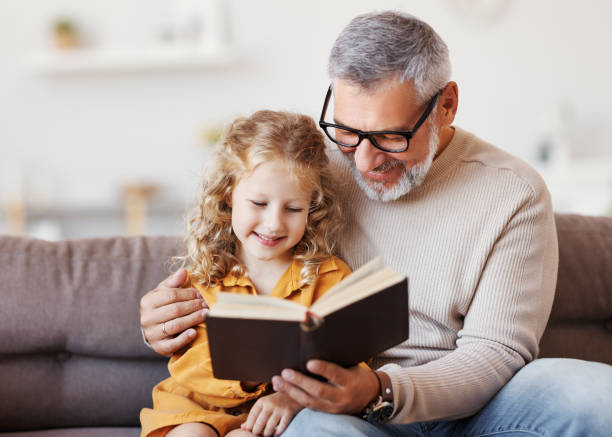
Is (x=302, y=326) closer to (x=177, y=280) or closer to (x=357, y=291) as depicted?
(x=357, y=291)

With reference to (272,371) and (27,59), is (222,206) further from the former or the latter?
(27,59)

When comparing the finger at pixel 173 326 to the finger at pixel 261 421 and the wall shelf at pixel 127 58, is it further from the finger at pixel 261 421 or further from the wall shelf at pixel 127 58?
the wall shelf at pixel 127 58

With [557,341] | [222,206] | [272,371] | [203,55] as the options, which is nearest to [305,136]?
[222,206]

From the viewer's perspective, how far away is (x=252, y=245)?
4.61ft

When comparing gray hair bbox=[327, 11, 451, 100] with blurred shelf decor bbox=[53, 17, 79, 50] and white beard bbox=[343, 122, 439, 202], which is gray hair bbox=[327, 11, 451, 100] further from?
blurred shelf decor bbox=[53, 17, 79, 50]

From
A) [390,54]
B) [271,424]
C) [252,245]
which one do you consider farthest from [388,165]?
[271,424]

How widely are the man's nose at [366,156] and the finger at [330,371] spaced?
0.48 meters

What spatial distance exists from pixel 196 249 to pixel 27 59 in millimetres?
3525

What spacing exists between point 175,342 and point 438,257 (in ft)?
2.06

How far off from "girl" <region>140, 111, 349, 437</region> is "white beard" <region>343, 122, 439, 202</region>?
0.08m

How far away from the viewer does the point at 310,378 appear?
3.59ft

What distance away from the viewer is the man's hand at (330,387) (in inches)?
42.4

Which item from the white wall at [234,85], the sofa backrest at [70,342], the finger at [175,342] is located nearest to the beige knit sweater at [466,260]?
the finger at [175,342]

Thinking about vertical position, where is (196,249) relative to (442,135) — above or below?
below
